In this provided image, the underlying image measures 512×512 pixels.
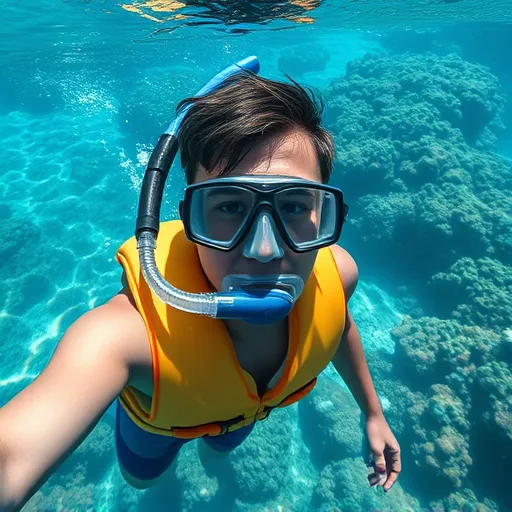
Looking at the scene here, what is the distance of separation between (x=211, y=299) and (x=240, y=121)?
84 cm

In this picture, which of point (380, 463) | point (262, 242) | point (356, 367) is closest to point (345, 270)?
point (356, 367)

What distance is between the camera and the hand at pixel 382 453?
9.11 ft

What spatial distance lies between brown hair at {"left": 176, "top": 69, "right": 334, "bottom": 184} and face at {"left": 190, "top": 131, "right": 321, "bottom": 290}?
5cm

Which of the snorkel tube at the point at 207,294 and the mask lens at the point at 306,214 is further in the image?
the mask lens at the point at 306,214

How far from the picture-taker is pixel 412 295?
1033cm

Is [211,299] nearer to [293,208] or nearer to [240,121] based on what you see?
[293,208]

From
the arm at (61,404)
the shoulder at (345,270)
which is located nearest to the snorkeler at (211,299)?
the arm at (61,404)

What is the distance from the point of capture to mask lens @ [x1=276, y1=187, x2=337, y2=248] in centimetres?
161

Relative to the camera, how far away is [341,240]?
1203 centimetres

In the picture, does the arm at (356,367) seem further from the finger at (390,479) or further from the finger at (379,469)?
the finger at (390,479)

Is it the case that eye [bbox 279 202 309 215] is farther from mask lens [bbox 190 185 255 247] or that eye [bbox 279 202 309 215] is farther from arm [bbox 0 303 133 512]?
arm [bbox 0 303 133 512]

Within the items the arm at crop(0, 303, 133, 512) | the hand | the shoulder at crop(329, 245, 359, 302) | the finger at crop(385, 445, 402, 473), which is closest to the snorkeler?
the arm at crop(0, 303, 133, 512)

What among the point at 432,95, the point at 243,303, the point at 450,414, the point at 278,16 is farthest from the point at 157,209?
the point at 432,95

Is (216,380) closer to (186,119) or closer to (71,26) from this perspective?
(186,119)
